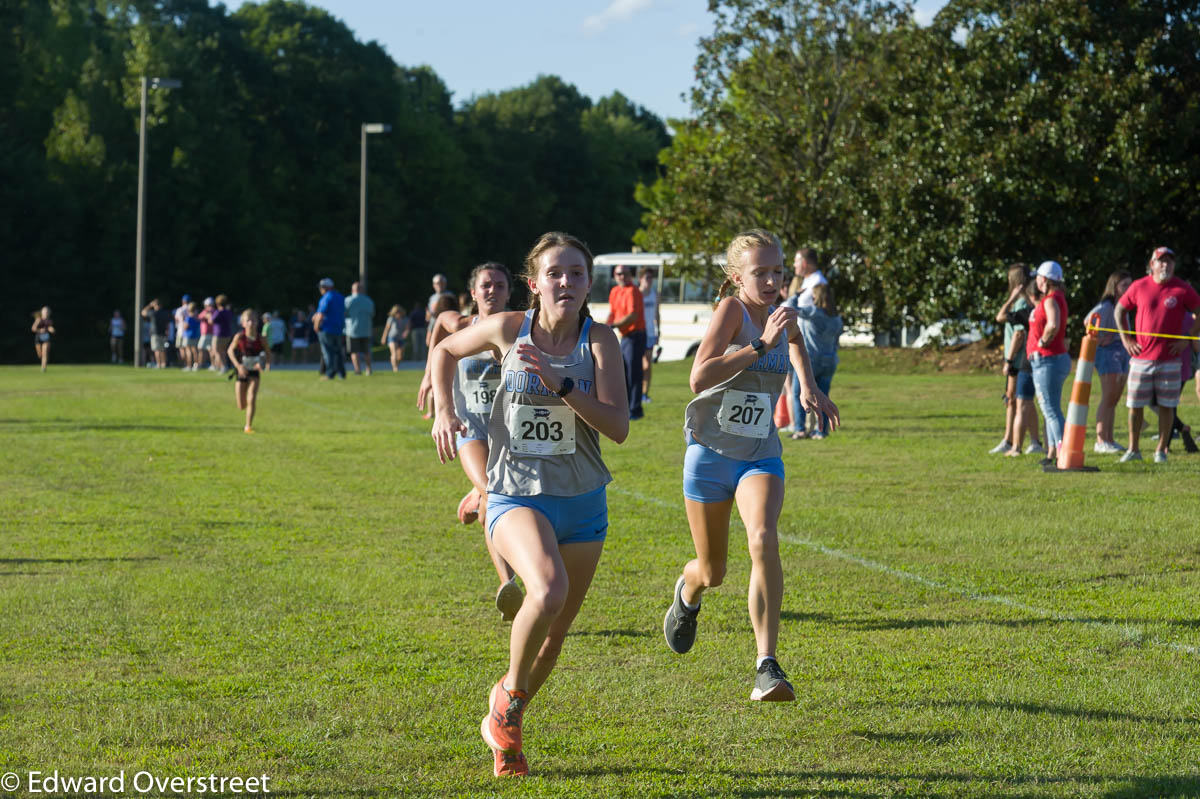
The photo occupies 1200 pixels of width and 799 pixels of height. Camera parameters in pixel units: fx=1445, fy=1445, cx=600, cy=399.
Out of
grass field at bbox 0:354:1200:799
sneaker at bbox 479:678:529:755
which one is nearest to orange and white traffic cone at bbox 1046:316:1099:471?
grass field at bbox 0:354:1200:799

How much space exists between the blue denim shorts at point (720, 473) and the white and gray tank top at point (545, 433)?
122 cm

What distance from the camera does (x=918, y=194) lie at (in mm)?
32594

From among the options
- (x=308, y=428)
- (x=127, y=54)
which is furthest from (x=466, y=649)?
(x=127, y=54)

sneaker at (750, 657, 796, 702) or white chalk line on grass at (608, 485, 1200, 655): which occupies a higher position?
sneaker at (750, 657, 796, 702)

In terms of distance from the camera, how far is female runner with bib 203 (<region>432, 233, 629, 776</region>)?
500cm

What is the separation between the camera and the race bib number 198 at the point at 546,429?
5148mm

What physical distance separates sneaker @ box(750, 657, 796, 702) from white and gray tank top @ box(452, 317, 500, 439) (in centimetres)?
279

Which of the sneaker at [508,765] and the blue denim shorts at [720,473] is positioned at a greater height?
the blue denim shorts at [720,473]

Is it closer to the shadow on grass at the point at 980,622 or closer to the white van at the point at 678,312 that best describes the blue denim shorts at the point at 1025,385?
the shadow on grass at the point at 980,622

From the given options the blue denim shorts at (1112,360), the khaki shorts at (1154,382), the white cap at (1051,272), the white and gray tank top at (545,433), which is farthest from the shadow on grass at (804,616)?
the blue denim shorts at (1112,360)

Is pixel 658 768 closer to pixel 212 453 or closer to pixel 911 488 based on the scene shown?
pixel 911 488

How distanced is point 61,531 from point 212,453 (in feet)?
19.6

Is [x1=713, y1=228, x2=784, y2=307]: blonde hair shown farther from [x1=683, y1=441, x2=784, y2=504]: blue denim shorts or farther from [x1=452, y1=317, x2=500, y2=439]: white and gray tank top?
[x1=452, y1=317, x2=500, y2=439]: white and gray tank top

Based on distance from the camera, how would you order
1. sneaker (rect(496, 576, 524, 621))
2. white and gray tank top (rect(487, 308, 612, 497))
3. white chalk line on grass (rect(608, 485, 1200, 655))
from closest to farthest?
white and gray tank top (rect(487, 308, 612, 497)), sneaker (rect(496, 576, 524, 621)), white chalk line on grass (rect(608, 485, 1200, 655))
